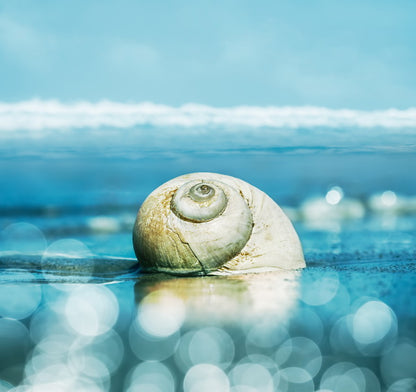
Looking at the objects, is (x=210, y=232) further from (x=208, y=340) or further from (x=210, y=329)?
(x=208, y=340)

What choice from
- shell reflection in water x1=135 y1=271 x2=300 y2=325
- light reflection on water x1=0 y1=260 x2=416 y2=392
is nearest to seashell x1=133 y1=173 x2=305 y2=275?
shell reflection in water x1=135 y1=271 x2=300 y2=325

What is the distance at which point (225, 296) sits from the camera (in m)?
3.86

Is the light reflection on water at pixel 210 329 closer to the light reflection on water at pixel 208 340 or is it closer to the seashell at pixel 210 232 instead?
the light reflection on water at pixel 208 340

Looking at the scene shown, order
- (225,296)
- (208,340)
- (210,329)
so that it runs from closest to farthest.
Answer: (208,340), (210,329), (225,296)

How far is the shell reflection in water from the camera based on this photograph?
11.2 ft

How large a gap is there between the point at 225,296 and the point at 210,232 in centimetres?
72

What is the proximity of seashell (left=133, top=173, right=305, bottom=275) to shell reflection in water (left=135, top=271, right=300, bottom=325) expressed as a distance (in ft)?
0.38

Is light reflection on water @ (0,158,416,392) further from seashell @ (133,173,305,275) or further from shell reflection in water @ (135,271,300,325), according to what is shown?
seashell @ (133,173,305,275)

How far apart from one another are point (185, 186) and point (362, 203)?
26.3 ft

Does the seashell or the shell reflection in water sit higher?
the seashell

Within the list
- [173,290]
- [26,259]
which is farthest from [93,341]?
[26,259]

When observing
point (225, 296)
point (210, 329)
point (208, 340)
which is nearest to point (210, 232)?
point (225, 296)

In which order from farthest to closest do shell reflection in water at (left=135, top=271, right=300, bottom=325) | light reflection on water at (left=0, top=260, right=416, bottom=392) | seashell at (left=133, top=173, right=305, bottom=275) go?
seashell at (left=133, top=173, right=305, bottom=275) < shell reflection in water at (left=135, top=271, right=300, bottom=325) < light reflection on water at (left=0, top=260, right=416, bottom=392)

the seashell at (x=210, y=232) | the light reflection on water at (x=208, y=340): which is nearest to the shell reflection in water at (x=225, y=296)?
the light reflection on water at (x=208, y=340)
